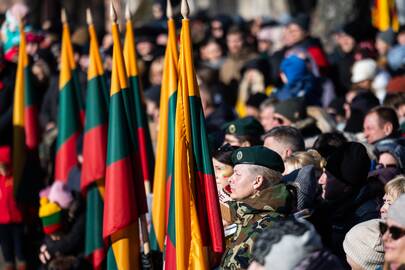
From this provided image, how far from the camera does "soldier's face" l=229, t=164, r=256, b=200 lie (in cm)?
651

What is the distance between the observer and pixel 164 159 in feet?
28.7

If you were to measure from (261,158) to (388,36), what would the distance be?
6555mm

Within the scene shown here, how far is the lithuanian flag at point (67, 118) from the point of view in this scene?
35.0ft

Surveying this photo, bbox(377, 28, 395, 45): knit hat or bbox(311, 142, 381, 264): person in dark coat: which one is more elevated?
bbox(377, 28, 395, 45): knit hat

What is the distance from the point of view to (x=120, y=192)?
791 cm

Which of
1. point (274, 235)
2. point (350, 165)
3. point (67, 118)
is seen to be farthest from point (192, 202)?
point (67, 118)

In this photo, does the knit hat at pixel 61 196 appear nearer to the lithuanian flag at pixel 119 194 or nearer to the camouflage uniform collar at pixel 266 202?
the lithuanian flag at pixel 119 194

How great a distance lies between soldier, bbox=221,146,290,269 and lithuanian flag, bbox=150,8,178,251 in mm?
1717

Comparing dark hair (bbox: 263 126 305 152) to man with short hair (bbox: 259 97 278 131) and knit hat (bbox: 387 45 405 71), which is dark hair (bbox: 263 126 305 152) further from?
knit hat (bbox: 387 45 405 71)

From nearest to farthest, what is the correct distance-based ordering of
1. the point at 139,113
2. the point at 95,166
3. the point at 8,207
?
the point at 95,166, the point at 139,113, the point at 8,207

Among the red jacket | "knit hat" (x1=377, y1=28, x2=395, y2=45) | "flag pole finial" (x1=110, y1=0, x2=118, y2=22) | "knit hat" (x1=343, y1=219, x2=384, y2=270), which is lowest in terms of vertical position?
the red jacket

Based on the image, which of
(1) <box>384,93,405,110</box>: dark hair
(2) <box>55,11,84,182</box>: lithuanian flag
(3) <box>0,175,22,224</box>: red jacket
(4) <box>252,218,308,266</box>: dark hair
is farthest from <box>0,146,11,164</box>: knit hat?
(4) <box>252,218,308,266</box>: dark hair

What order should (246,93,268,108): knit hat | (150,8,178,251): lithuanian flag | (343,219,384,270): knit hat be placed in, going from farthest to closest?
(246,93,268,108): knit hat
(150,8,178,251): lithuanian flag
(343,219,384,270): knit hat

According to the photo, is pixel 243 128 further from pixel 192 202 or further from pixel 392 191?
pixel 392 191
